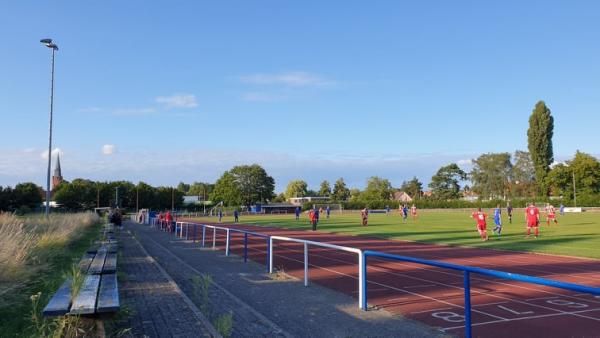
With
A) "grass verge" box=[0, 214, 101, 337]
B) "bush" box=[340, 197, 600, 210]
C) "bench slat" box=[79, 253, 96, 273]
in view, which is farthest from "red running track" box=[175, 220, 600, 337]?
"bush" box=[340, 197, 600, 210]

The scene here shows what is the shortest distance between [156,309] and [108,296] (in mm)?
1312

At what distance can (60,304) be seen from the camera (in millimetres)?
5254

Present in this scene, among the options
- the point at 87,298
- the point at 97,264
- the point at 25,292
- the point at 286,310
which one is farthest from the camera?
the point at 97,264

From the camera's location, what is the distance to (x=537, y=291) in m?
9.21

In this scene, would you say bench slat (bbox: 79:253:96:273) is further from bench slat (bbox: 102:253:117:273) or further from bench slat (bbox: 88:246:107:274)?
bench slat (bbox: 102:253:117:273)

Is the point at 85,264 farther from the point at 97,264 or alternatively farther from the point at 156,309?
the point at 156,309

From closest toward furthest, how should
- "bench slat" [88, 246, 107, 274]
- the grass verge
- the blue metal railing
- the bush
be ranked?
the blue metal railing → the grass verge → "bench slat" [88, 246, 107, 274] → the bush

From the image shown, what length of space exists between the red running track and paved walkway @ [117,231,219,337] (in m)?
3.15

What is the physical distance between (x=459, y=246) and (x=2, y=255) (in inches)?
646

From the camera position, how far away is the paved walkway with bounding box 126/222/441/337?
6152 mm

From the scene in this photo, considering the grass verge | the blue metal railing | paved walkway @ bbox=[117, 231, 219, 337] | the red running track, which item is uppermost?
the blue metal railing

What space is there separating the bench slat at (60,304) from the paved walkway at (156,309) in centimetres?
67

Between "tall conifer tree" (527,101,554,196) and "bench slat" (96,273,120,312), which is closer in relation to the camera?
"bench slat" (96,273,120,312)

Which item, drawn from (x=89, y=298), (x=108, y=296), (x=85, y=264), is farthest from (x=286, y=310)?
(x=85, y=264)
